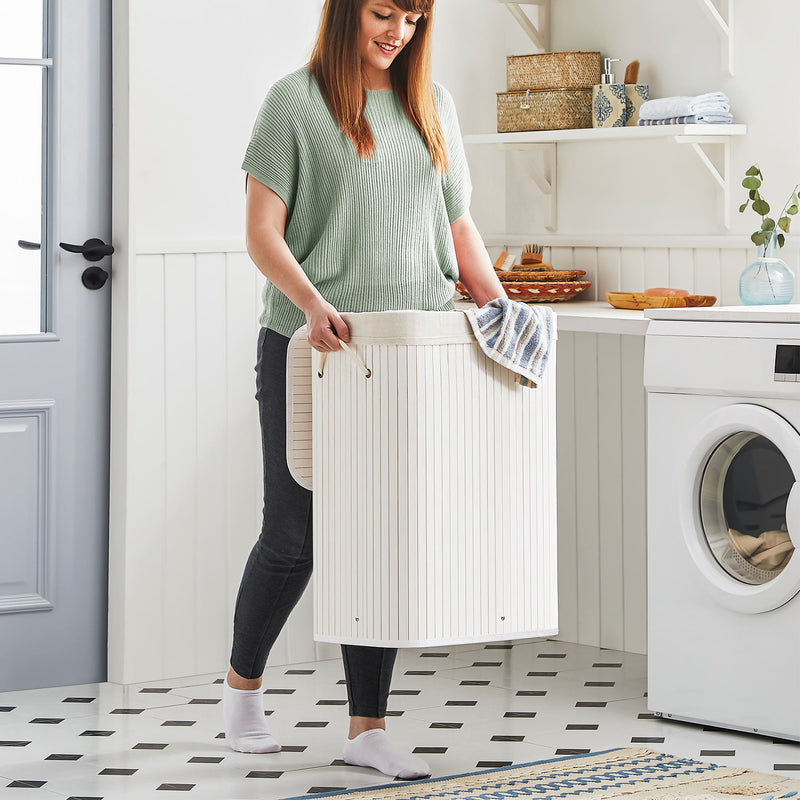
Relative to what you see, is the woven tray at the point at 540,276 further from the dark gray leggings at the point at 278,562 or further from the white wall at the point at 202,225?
the dark gray leggings at the point at 278,562

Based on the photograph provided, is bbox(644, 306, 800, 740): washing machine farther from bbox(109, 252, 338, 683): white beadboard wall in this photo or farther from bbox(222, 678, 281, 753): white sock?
bbox(109, 252, 338, 683): white beadboard wall

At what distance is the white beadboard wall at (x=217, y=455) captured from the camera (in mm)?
3580

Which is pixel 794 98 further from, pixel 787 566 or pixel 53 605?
pixel 53 605

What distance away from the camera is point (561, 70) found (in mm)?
3873

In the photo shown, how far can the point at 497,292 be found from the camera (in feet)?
9.11

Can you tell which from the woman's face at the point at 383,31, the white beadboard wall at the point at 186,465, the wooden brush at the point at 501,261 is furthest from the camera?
the wooden brush at the point at 501,261

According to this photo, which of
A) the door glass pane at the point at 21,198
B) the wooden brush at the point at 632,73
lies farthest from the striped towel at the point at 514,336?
the wooden brush at the point at 632,73

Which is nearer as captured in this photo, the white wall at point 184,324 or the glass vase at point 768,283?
the glass vase at point 768,283

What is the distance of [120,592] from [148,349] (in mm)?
553

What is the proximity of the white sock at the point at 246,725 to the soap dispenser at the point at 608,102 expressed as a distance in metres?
1.67

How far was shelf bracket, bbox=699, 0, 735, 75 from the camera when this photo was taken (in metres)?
3.59

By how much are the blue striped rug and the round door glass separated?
435mm

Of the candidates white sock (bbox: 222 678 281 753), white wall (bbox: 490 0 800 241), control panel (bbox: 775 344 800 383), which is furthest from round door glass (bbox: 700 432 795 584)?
white sock (bbox: 222 678 281 753)

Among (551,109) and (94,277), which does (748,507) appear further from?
(94,277)
